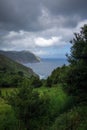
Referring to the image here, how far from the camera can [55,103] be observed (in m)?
54.5

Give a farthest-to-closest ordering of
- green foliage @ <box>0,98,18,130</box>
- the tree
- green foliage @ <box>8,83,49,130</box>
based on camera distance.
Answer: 1. the tree
2. green foliage @ <box>0,98,18,130</box>
3. green foliage @ <box>8,83,49,130</box>

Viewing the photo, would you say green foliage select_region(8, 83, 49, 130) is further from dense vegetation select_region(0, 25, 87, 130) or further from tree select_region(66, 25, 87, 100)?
tree select_region(66, 25, 87, 100)

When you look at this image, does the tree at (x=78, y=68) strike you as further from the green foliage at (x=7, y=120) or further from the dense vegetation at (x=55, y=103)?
the green foliage at (x=7, y=120)

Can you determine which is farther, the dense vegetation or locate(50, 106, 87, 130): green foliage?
the dense vegetation

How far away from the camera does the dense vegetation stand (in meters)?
38.4

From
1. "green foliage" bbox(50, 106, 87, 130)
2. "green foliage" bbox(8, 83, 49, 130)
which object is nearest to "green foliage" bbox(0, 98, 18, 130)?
"green foliage" bbox(8, 83, 49, 130)

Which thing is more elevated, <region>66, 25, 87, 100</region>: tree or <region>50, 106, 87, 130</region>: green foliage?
<region>66, 25, 87, 100</region>: tree

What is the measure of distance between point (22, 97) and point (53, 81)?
135ft

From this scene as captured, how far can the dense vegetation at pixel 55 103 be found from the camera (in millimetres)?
38406

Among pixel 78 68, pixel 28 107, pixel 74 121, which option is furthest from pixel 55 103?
pixel 74 121

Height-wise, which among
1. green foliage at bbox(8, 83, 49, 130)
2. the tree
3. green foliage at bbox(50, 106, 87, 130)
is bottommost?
green foliage at bbox(50, 106, 87, 130)

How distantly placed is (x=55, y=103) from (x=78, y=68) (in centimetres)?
939

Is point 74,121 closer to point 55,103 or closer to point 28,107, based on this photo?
point 28,107

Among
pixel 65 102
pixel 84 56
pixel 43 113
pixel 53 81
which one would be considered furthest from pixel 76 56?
pixel 53 81
